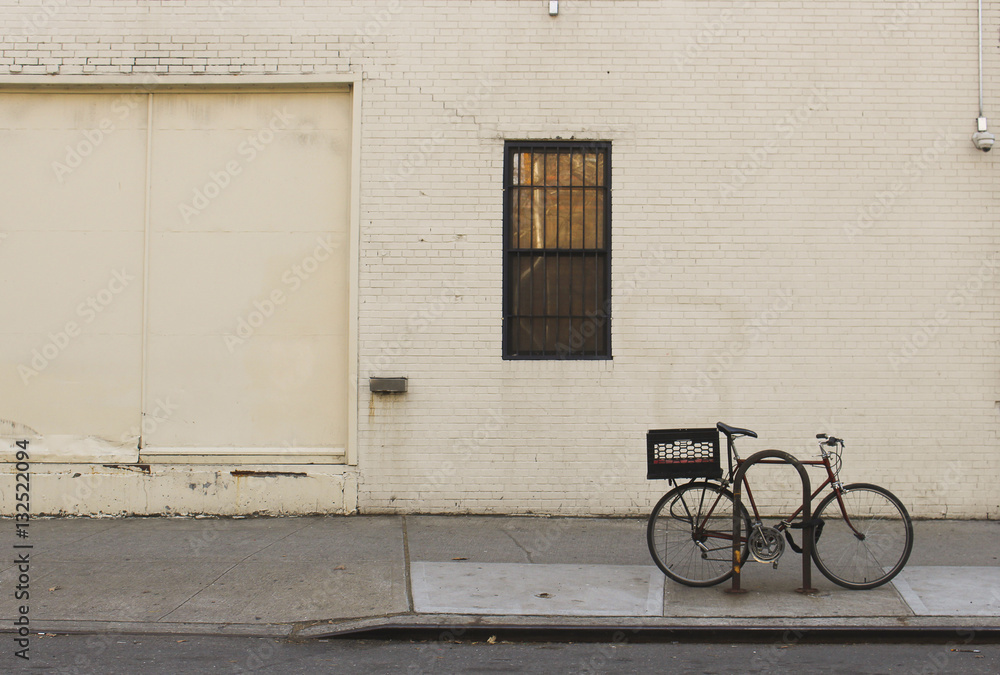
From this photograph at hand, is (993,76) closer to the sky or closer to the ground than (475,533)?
closer to the sky

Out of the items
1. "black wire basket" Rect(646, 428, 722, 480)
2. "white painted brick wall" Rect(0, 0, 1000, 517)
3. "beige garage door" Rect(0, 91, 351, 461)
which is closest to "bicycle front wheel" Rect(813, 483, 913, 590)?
"black wire basket" Rect(646, 428, 722, 480)

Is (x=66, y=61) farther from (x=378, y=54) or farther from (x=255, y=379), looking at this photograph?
(x=255, y=379)

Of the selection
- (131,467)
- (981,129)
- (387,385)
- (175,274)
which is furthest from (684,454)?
(131,467)

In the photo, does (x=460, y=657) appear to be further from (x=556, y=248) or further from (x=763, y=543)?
(x=556, y=248)

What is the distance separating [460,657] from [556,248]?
4.55 metres

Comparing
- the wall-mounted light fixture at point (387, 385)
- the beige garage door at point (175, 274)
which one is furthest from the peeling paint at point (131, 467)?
the wall-mounted light fixture at point (387, 385)

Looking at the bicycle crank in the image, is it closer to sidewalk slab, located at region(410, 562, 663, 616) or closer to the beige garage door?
sidewalk slab, located at region(410, 562, 663, 616)

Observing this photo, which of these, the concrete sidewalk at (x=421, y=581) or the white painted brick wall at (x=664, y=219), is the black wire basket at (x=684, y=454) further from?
the white painted brick wall at (x=664, y=219)

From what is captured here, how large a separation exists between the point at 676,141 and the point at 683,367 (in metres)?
2.19

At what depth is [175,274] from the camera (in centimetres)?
855

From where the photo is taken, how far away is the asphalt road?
4840mm

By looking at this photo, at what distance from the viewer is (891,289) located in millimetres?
8367

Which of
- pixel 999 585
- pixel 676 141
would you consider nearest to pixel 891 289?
pixel 676 141

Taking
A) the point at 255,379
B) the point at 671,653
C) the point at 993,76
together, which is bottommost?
the point at 671,653
